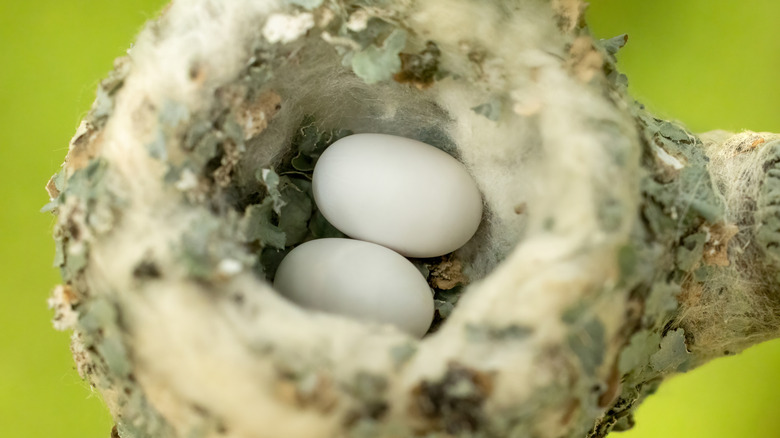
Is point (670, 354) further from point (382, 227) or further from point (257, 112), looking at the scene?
point (257, 112)

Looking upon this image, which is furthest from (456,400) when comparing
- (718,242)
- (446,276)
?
(718,242)

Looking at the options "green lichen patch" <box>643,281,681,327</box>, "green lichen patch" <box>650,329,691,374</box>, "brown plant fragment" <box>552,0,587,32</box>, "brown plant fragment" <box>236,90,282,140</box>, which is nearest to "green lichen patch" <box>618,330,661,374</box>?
"green lichen patch" <box>643,281,681,327</box>

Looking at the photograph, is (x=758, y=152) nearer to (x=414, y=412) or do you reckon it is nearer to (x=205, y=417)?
(x=414, y=412)

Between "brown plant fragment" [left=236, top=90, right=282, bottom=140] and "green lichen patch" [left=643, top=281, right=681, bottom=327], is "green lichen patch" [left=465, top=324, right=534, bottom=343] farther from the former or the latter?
"brown plant fragment" [left=236, top=90, right=282, bottom=140]

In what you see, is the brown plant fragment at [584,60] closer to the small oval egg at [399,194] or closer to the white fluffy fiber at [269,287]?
the white fluffy fiber at [269,287]

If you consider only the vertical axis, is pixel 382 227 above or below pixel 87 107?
above

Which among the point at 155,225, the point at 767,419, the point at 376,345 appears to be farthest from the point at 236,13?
the point at 767,419
